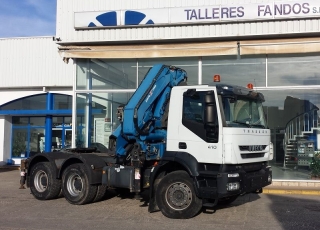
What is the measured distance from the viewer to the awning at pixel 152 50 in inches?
528

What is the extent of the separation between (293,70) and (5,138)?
→ 591 inches

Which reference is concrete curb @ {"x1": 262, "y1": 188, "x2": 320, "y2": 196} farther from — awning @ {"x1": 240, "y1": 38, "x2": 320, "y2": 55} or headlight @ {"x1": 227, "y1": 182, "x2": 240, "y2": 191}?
headlight @ {"x1": 227, "y1": 182, "x2": 240, "y2": 191}

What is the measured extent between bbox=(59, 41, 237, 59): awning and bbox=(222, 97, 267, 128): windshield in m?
4.69

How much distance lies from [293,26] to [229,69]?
2.48m

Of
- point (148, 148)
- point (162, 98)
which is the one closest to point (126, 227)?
point (148, 148)

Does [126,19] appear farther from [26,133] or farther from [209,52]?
[26,133]

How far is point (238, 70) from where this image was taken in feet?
46.0

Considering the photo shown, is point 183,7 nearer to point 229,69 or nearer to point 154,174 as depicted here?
point 229,69

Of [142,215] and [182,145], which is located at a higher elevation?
[182,145]

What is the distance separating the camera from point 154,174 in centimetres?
865

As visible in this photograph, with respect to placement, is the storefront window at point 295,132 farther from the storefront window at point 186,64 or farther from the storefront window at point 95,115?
the storefront window at point 95,115

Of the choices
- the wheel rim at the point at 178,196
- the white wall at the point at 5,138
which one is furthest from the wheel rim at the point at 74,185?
the white wall at the point at 5,138

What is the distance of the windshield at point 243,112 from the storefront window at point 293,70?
500 centimetres

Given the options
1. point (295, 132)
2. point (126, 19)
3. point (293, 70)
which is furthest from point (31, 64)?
point (295, 132)
